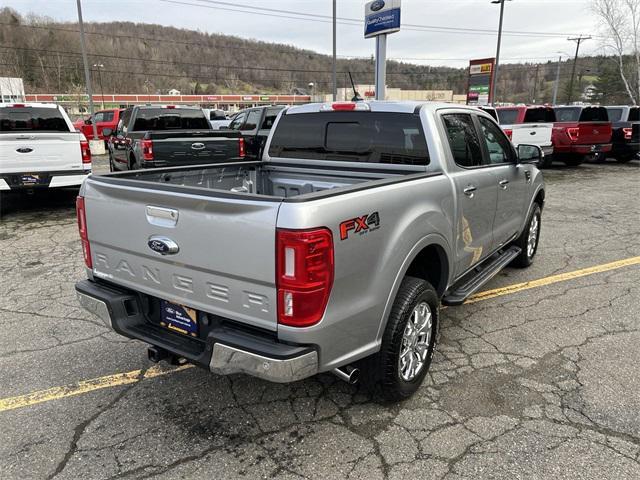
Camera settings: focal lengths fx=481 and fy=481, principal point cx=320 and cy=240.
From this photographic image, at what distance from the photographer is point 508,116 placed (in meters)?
15.4

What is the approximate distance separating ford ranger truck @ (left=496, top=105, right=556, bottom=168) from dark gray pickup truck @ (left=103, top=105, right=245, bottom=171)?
8610 millimetres

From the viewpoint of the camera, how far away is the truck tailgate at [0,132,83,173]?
7.72 meters

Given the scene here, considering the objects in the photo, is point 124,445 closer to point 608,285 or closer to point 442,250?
point 442,250

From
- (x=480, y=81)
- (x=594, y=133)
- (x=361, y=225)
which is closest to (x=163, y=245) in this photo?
(x=361, y=225)

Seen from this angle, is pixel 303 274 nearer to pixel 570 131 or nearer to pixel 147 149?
pixel 147 149

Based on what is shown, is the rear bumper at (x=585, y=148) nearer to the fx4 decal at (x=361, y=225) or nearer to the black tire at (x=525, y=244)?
the black tire at (x=525, y=244)

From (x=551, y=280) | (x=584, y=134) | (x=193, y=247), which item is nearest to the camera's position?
(x=193, y=247)

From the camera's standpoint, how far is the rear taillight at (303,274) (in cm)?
215

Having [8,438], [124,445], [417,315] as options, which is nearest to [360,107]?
[417,315]

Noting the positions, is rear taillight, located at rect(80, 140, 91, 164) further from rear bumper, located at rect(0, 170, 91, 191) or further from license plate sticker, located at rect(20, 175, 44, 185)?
license plate sticker, located at rect(20, 175, 44, 185)

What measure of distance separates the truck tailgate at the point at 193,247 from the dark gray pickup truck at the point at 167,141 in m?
6.18

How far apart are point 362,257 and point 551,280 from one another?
3772mm

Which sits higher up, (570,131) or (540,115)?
(540,115)

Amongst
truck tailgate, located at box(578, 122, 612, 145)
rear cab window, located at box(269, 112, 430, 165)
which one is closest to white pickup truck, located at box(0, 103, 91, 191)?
rear cab window, located at box(269, 112, 430, 165)
